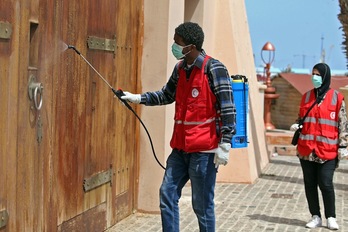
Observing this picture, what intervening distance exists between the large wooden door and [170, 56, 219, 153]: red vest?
3.68 feet

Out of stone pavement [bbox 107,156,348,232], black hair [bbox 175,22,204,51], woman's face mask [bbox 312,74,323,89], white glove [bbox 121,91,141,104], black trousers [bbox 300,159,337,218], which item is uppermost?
black hair [bbox 175,22,204,51]

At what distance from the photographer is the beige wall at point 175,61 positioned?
945cm

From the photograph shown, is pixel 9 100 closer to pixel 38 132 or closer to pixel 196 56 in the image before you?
pixel 38 132

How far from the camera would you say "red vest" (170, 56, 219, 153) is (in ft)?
22.1

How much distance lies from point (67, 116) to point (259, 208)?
425 cm

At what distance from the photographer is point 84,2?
753 centimetres

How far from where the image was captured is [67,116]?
23.7 feet

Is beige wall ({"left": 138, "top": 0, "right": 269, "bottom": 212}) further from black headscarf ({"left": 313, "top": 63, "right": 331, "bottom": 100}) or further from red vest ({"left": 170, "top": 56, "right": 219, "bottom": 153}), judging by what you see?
red vest ({"left": 170, "top": 56, "right": 219, "bottom": 153})

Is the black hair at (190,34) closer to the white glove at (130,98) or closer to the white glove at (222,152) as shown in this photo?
the white glove at (130,98)

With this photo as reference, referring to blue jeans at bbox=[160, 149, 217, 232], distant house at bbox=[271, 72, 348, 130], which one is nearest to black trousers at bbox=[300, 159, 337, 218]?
blue jeans at bbox=[160, 149, 217, 232]

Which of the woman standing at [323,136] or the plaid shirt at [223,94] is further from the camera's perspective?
the woman standing at [323,136]

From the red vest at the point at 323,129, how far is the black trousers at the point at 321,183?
151mm

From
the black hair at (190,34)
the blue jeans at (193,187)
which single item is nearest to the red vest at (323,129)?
the blue jeans at (193,187)

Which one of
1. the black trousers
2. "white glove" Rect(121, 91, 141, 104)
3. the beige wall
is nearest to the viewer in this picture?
"white glove" Rect(121, 91, 141, 104)
